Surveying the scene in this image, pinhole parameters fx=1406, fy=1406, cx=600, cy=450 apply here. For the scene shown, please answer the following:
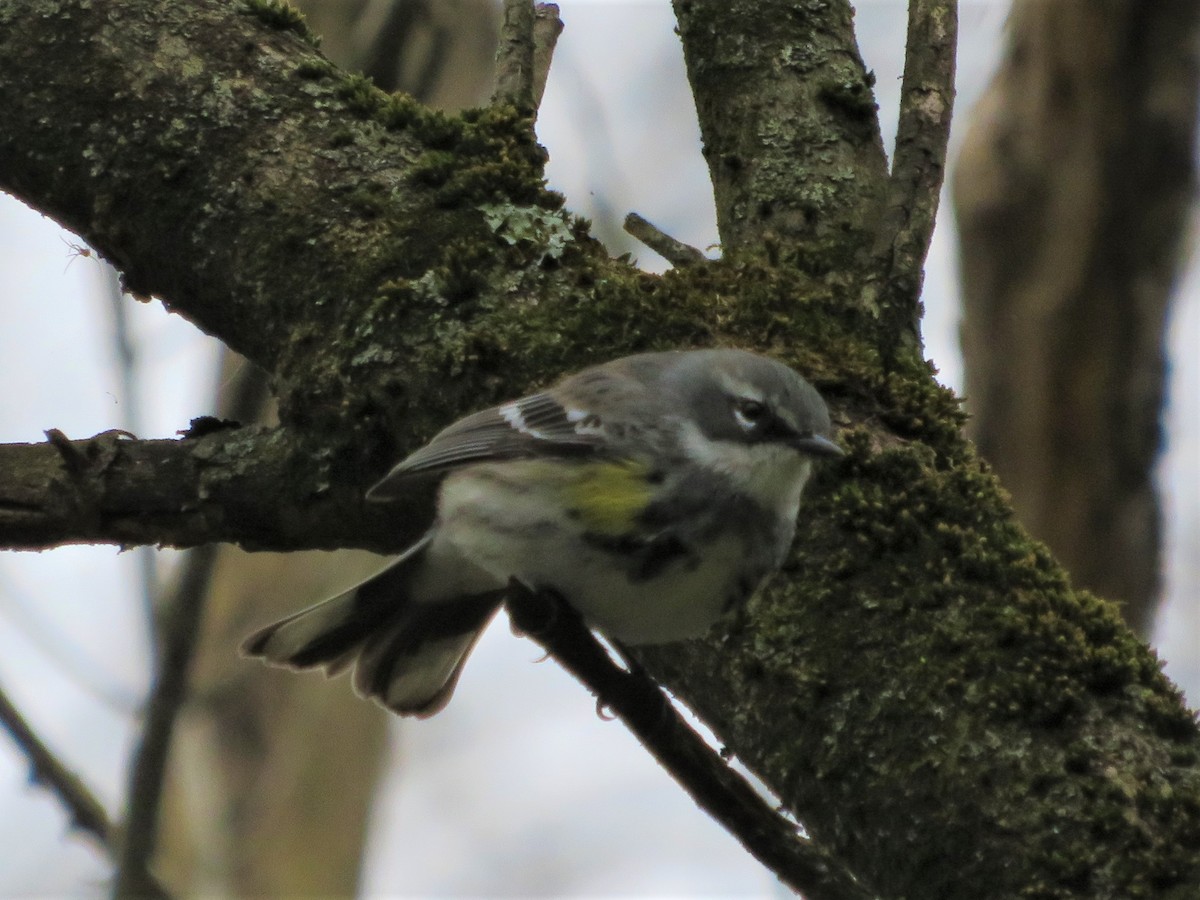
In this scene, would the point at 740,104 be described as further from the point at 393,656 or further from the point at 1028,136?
the point at 1028,136

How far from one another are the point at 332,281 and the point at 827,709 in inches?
66.0

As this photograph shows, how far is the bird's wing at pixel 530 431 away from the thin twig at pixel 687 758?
482 mm

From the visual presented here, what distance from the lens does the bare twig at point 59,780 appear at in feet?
12.7

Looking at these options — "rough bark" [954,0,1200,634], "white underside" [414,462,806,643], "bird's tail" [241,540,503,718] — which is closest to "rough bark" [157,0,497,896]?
"rough bark" [954,0,1200,634]

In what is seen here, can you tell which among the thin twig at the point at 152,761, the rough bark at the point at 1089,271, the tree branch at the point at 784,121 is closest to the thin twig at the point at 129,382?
the thin twig at the point at 152,761

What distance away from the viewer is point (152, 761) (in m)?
4.16

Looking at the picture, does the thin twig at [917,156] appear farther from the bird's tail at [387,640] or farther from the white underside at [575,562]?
the bird's tail at [387,640]

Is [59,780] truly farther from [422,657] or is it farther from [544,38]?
[544,38]

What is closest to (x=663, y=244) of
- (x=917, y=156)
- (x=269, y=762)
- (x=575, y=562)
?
(x=917, y=156)

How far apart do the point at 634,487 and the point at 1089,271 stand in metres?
4.66

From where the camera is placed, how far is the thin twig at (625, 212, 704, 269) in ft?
12.7

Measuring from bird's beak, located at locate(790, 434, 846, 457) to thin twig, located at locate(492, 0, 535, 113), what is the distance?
1464 mm

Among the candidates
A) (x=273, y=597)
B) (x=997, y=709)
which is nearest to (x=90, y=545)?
(x=997, y=709)

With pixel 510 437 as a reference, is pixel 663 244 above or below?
above
